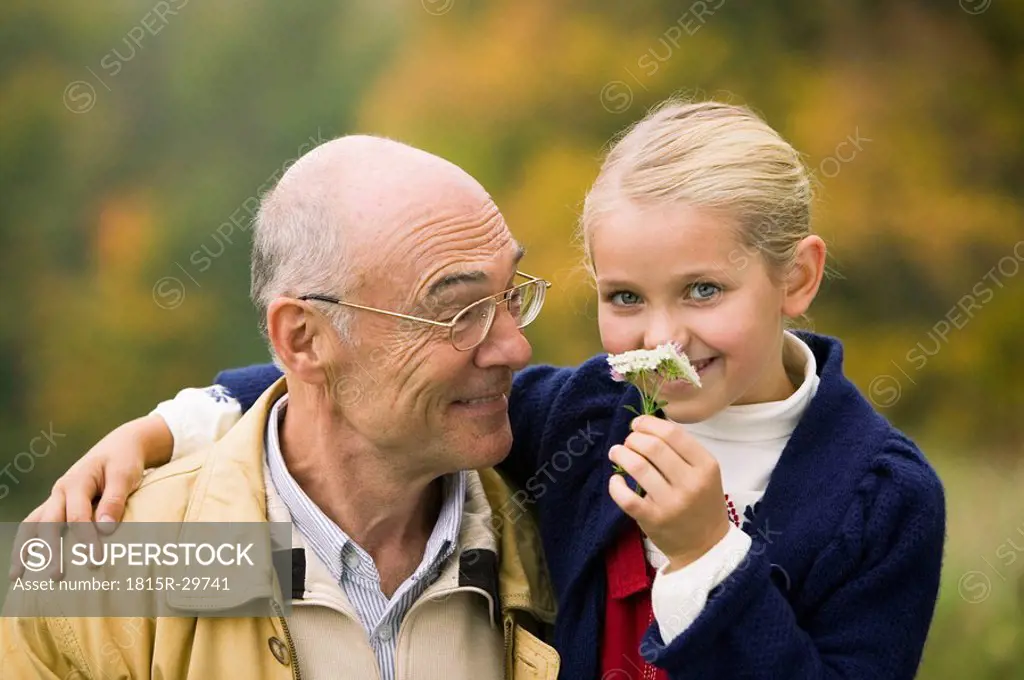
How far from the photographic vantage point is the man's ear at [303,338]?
8.87ft

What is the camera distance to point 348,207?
265 cm

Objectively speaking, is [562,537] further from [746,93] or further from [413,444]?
[746,93]

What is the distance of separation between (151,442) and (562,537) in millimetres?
1051

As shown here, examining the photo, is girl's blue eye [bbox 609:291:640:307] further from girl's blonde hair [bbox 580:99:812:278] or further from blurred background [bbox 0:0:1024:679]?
blurred background [bbox 0:0:1024:679]

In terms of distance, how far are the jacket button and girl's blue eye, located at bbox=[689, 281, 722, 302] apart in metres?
1.17

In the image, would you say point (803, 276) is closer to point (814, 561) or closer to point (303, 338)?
point (814, 561)

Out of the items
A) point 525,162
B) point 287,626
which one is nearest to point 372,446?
point 287,626

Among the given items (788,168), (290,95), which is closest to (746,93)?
(290,95)

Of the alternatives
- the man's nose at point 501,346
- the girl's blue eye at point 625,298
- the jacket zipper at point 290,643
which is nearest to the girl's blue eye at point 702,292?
the girl's blue eye at point 625,298

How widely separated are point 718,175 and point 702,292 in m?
0.26

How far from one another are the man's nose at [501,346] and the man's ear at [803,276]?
62cm

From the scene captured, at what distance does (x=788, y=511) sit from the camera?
2.52 meters

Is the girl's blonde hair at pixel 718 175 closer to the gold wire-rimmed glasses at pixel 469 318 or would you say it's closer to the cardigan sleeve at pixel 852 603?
the gold wire-rimmed glasses at pixel 469 318

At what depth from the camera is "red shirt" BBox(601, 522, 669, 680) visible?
8.61 ft
